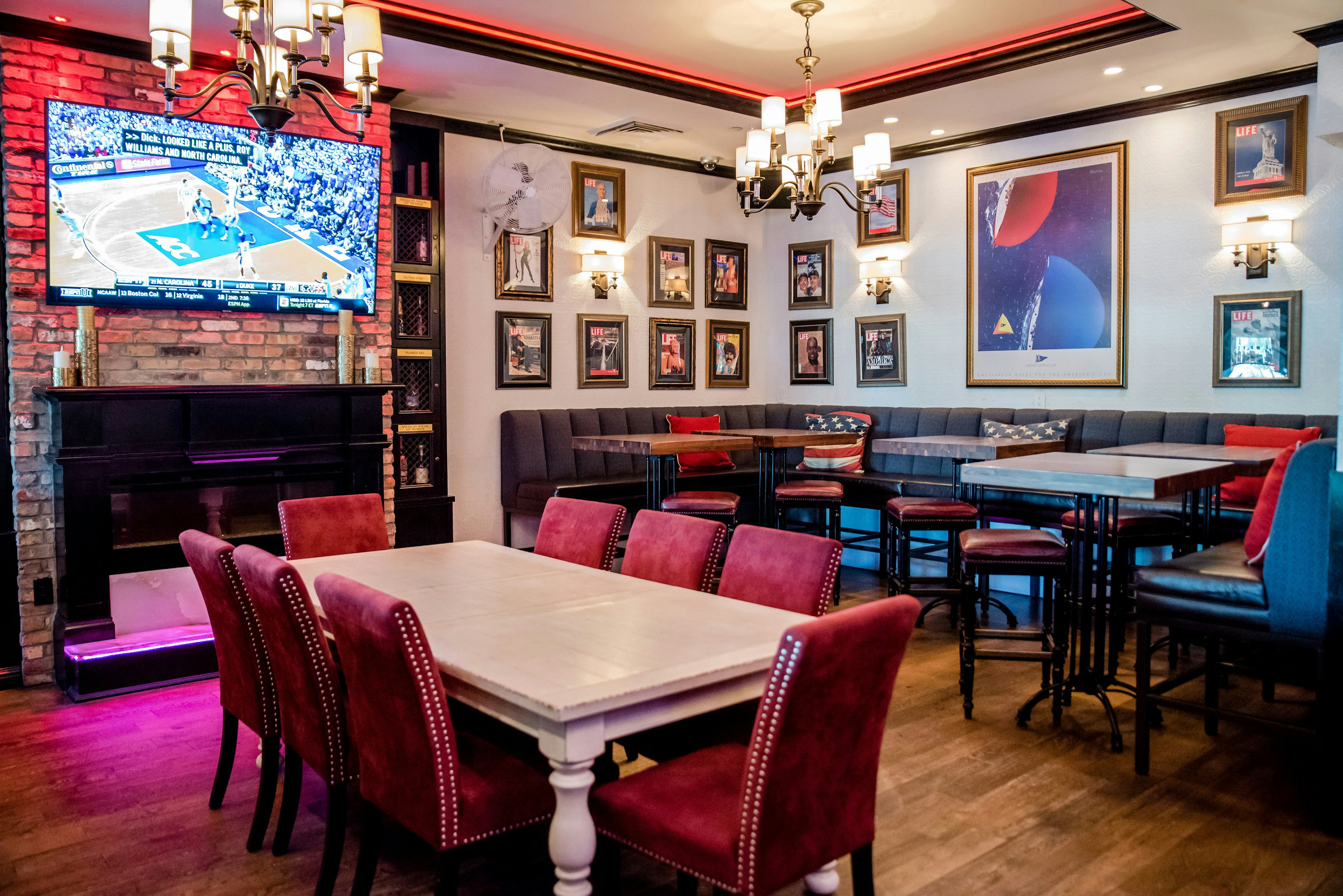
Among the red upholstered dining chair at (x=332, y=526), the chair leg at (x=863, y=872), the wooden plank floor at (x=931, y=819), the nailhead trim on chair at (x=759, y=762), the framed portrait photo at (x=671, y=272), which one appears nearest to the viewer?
the nailhead trim on chair at (x=759, y=762)

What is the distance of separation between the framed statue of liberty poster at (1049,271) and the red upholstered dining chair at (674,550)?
4.14 metres

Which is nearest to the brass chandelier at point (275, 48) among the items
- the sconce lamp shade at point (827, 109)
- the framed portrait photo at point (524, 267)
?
the sconce lamp shade at point (827, 109)

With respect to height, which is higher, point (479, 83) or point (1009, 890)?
point (479, 83)

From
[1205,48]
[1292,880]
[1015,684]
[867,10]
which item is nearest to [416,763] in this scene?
[1292,880]

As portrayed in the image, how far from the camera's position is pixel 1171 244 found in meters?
5.82

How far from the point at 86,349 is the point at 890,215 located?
5266 millimetres

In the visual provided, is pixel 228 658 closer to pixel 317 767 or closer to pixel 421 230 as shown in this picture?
pixel 317 767

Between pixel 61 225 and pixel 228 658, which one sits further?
pixel 61 225

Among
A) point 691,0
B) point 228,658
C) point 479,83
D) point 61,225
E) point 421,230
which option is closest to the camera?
point 228,658

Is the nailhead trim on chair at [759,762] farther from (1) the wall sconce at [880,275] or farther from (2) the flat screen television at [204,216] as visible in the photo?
(1) the wall sconce at [880,275]

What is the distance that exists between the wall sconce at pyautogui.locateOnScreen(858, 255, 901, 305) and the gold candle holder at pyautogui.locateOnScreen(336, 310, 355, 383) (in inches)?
149

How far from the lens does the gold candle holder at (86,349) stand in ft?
14.4

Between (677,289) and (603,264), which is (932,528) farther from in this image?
(677,289)

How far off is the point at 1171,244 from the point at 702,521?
14.2 ft
